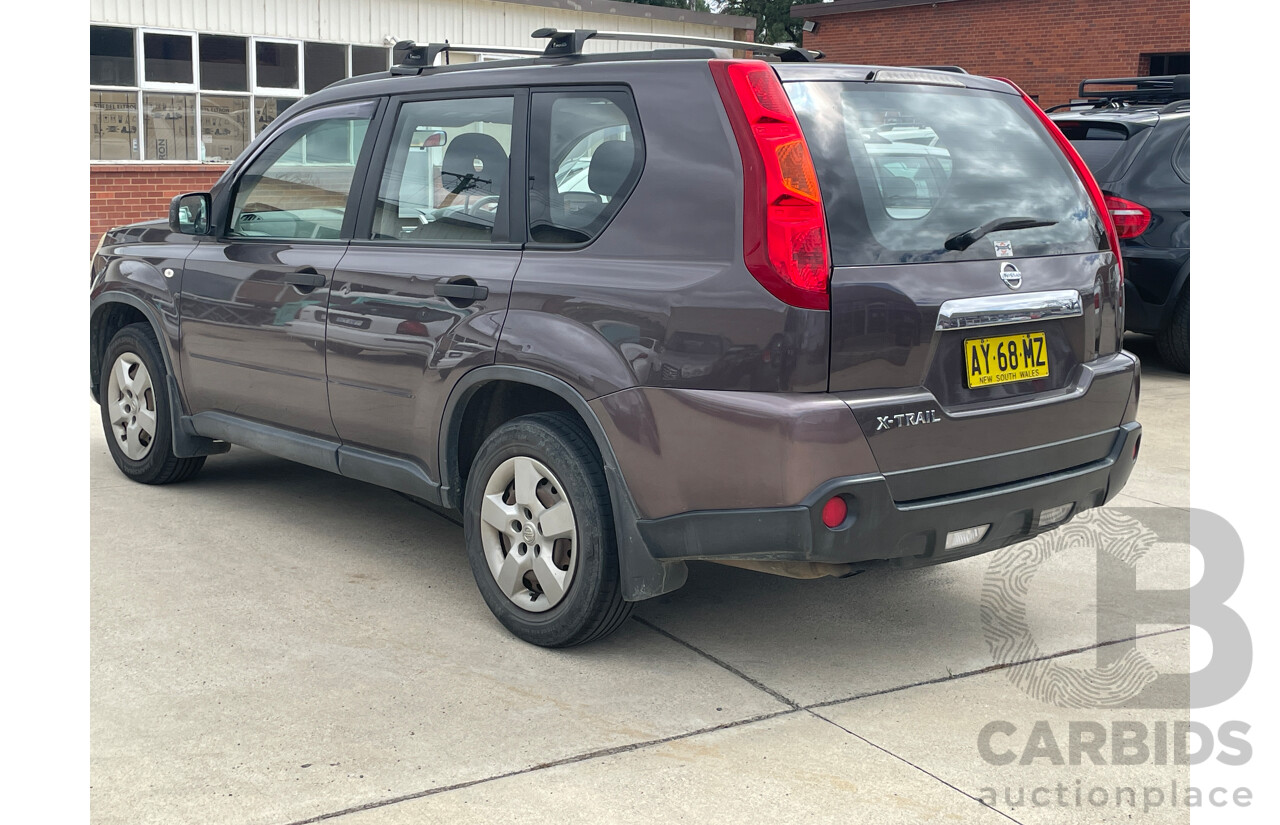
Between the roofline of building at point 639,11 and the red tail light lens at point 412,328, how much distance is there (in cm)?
1730

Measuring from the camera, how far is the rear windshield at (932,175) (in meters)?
3.56

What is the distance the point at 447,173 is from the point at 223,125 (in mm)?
14925

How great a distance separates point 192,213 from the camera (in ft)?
18.5

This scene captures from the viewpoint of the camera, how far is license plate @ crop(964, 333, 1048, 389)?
3.67 metres

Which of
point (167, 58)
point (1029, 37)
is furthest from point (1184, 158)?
point (1029, 37)

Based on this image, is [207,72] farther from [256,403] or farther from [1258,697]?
[1258,697]

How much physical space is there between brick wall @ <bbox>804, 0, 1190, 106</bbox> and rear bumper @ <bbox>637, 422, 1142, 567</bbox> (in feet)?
72.7

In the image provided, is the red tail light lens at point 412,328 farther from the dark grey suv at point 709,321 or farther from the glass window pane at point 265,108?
the glass window pane at point 265,108

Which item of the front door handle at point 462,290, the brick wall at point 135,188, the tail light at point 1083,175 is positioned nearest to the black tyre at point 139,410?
the front door handle at point 462,290

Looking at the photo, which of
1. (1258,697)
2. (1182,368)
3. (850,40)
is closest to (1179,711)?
(1258,697)

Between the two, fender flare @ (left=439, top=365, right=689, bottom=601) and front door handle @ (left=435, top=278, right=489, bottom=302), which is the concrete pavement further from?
front door handle @ (left=435, top=278, right=489, bottom=302)

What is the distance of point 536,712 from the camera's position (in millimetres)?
3635

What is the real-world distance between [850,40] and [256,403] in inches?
1022

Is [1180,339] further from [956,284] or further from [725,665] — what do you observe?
[725,665]
